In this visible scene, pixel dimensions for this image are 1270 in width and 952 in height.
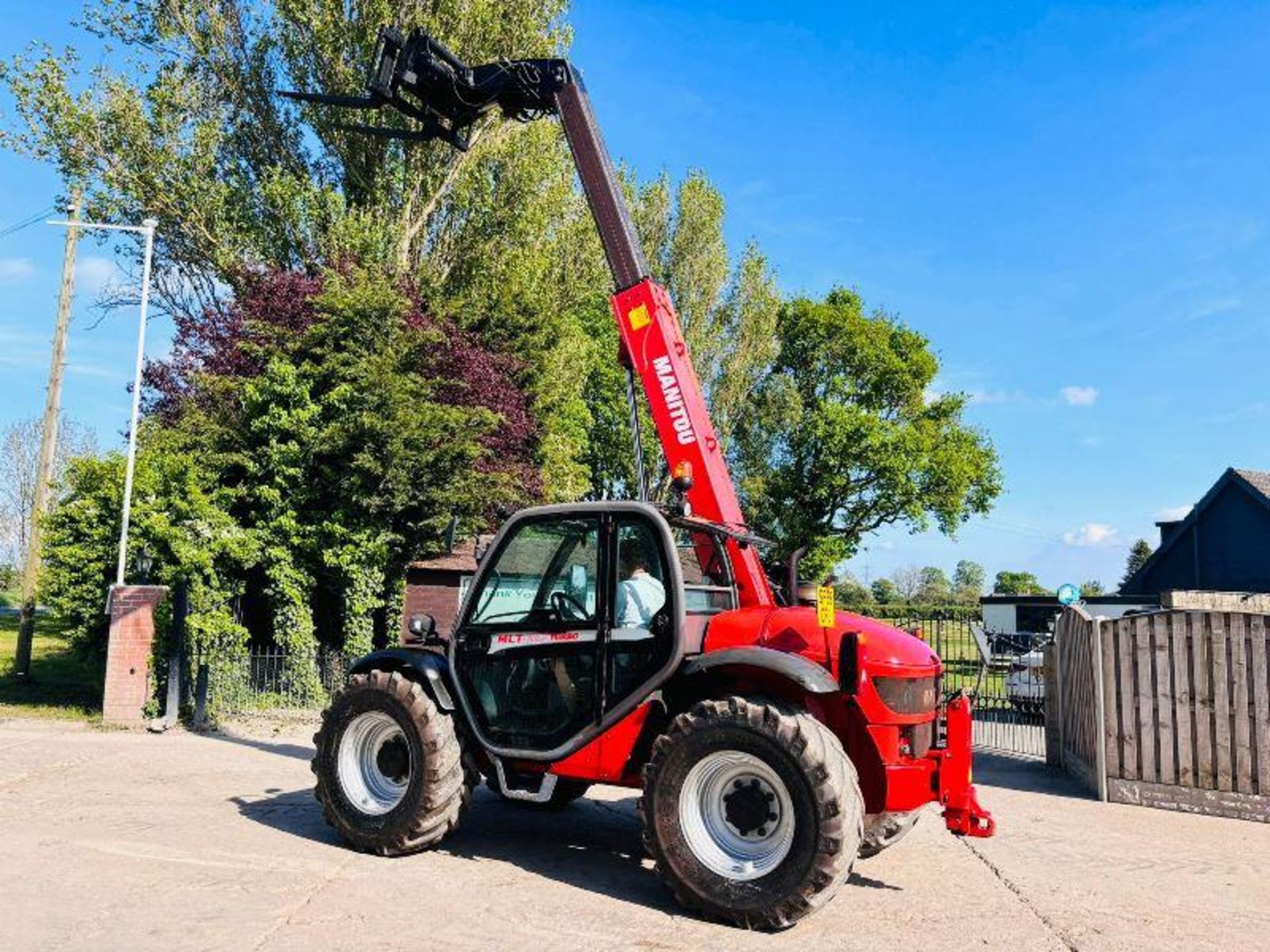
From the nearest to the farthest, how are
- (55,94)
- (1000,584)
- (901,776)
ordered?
1. (901,776)
2. (55,94)
3. (1000,584)

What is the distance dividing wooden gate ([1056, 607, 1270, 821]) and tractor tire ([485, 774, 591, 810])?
493cm

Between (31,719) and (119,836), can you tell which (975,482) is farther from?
(119,836)

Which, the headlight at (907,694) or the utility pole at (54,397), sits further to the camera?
the utility pole at (54,397)

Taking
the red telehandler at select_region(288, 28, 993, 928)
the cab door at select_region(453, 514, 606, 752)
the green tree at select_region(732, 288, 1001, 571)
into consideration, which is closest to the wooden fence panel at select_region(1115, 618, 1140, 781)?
the red telehandler at select_region(288, 28, 993, 928)

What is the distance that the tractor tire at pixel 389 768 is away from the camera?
5.75 metres

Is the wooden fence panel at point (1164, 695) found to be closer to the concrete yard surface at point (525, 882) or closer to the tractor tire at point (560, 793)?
the concrete yard surface at point (525, 882)

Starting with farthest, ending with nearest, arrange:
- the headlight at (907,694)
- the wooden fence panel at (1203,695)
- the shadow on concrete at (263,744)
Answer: the shadow on concrete at (263,744)
the wooden fence panel at (1203,695)
the headlight at (907,694)

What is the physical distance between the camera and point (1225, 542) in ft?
89.6

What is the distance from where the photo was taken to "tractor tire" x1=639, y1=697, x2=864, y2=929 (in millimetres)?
4613

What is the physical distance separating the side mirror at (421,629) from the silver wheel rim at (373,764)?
22.6 inches

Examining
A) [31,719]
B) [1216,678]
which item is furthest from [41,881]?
[1216,678]

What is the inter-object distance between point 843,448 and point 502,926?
30541mm

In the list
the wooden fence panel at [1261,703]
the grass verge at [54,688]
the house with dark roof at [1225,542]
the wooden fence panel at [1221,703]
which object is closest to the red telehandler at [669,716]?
the wooden fence panel at [1221,703]

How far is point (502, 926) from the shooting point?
465cm
